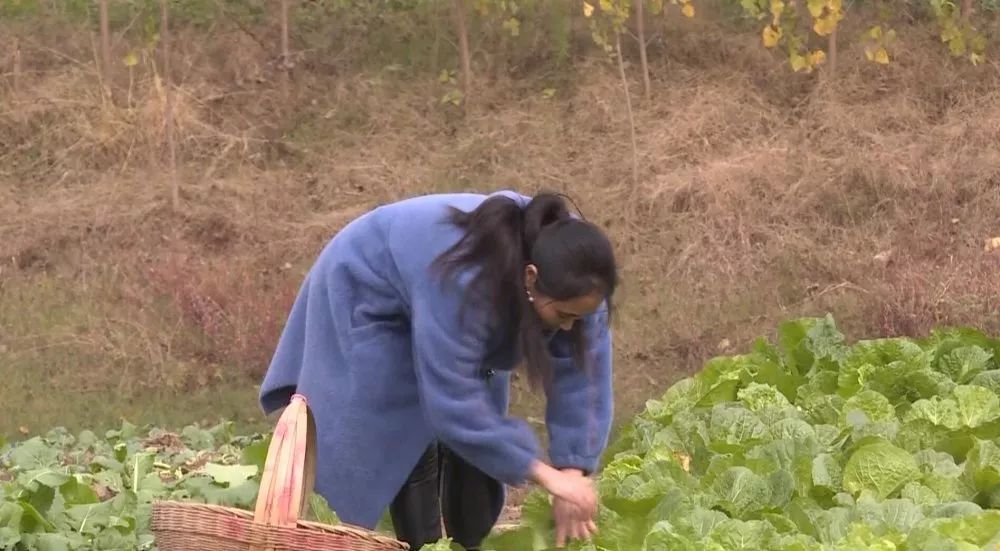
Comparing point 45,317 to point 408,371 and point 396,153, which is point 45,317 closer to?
point 396,153

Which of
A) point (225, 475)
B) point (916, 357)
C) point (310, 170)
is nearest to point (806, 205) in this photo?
point (310, 170)

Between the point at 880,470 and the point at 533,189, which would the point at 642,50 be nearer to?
the point at 533,189

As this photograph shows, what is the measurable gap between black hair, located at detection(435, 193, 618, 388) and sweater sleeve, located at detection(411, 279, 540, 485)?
6 cm

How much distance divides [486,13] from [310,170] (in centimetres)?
209

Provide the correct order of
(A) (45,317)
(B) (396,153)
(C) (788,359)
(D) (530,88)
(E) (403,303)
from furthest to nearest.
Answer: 1. (D) (530,88)
2. (B) (396,153)
3. (A) (45,317)
4. (C) (788,359)
5. (E) (403,303)

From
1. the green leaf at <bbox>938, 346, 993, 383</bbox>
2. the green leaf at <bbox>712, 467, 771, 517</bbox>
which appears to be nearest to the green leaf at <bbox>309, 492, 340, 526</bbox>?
the green leaf at <bbox>712, 467, 771, 517</bbox>

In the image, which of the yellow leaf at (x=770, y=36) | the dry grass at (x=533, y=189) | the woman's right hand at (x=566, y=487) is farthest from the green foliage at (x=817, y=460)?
the yellow leaf at (x=770, y=36)

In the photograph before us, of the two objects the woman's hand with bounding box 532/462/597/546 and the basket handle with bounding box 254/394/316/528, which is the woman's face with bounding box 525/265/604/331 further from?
the basket handle with bounding box 254/394/316/528

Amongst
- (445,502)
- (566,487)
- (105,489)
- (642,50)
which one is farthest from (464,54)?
(566,487)

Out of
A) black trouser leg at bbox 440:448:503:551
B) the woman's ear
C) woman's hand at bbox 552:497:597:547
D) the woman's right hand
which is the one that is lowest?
black trouser leg at bbox 440:448:503:551

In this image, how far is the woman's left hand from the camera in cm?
281

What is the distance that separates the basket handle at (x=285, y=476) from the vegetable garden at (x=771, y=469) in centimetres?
38

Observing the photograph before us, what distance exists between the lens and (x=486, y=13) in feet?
36.3

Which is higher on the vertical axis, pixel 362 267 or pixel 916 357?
pixel 362 267
